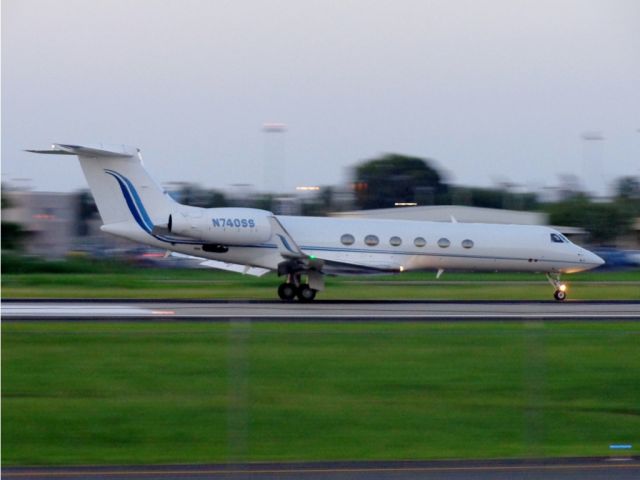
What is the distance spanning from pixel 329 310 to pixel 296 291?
2.77 m

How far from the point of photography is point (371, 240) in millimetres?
27359

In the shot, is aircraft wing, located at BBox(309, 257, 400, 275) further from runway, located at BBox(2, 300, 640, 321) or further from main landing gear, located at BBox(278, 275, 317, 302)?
runway, located at BBox(2, 300, 640, 321)

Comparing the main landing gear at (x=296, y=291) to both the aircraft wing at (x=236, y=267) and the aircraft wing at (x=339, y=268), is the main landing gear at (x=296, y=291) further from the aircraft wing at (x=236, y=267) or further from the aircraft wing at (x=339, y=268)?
the aircraft wing at (x=236, y=267)

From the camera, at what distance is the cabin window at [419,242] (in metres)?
27.6

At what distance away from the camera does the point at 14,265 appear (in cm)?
4550

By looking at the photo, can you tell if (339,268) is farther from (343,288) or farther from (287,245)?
(343,288)

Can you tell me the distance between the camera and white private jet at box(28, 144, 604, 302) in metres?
26.3

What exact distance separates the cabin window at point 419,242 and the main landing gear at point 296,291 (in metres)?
3.29
